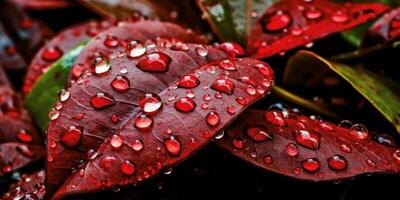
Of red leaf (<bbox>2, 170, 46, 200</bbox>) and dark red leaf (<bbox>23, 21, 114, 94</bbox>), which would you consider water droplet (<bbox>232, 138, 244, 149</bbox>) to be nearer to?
red leaf (<bbox>2, 170, 46, 200</bbox>)

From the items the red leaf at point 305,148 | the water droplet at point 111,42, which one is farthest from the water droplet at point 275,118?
the water droplet at point 111,42

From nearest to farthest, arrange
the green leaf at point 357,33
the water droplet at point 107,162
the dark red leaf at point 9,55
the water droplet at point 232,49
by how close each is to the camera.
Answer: the water droplet at point 107,162 < the water droplet at point 232,49 < the green leaf at point 357,33 < the dark red leaf at point 9,55

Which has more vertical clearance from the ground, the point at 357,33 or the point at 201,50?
the point at 201,50

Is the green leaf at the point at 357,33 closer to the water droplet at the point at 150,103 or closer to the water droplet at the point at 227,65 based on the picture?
the water droplet at the point at 227,65

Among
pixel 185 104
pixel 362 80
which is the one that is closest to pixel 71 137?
pixel 185 104

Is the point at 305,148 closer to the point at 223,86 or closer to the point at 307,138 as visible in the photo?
the point at 307,138
